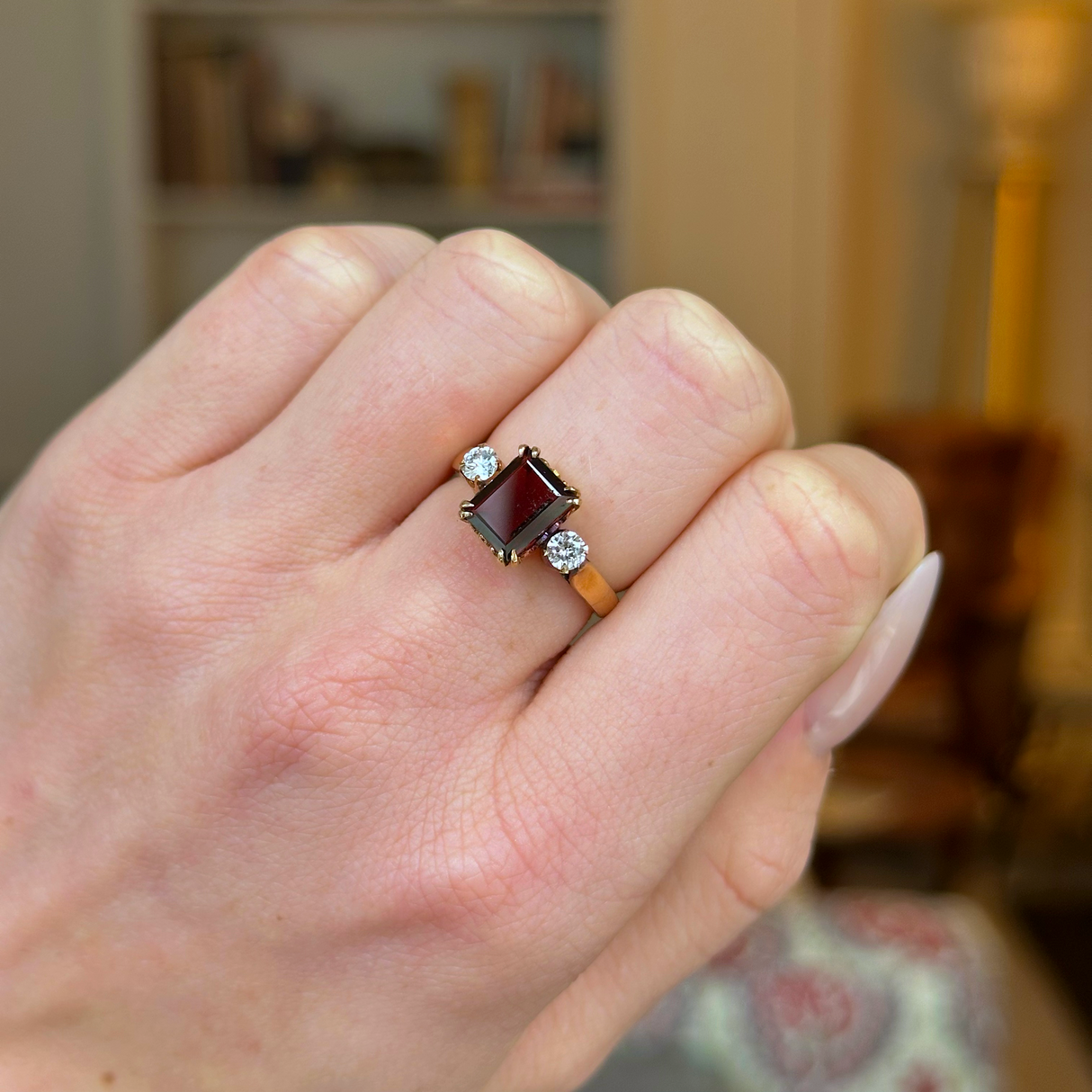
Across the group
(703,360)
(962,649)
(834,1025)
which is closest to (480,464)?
(703,360)

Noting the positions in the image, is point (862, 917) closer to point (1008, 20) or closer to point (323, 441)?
point (323, 441)

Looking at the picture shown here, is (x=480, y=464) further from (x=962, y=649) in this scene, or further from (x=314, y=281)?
(x=962, y=649)

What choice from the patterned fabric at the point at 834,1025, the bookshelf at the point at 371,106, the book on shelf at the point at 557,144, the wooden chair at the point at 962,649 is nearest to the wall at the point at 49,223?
the bookshelf at the point at 371,106

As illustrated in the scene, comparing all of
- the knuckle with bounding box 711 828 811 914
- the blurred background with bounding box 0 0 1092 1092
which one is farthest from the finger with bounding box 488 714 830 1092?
the blurred background with bounding box 0 0 1092 1092

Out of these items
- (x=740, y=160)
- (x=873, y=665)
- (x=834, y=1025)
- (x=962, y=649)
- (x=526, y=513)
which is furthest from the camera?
(x=740, y=160)

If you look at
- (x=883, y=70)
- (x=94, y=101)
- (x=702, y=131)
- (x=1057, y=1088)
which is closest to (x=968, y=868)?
(x=1057, y=1088)
